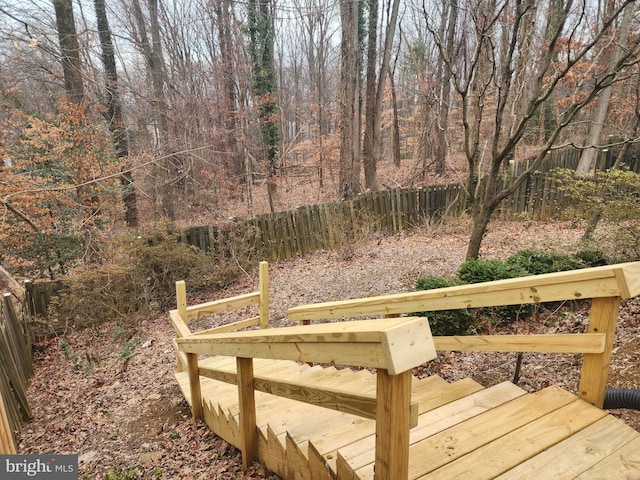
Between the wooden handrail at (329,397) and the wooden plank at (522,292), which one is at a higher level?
the wooden plank at (522,292)

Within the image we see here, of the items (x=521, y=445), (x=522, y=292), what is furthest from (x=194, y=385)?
(x=522, y=292)

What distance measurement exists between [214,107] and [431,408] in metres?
14.3

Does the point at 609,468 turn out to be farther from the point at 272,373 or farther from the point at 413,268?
the point at 413,268

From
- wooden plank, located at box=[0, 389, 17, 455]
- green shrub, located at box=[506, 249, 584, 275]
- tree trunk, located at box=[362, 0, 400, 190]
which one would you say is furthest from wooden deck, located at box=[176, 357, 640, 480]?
tree trunk, located at box=[362, 0, 400, 190]

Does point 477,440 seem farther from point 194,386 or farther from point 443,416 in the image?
point 194,386

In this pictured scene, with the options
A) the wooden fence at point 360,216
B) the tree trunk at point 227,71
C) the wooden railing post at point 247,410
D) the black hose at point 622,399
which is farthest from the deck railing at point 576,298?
the tree trunk at point 227,71

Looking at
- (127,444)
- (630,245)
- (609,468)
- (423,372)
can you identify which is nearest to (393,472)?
(609,468)

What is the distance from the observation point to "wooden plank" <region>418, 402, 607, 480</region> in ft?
4.62

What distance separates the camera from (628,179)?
469 cm

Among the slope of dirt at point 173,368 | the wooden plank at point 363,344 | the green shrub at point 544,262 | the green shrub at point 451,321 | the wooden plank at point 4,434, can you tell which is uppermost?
the wooden plank at point 363,344

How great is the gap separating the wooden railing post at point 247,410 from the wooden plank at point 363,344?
64 cm

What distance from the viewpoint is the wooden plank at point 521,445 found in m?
1.41

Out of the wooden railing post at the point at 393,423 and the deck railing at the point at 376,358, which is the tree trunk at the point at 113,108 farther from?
the wooden railing post at the point at 393,423

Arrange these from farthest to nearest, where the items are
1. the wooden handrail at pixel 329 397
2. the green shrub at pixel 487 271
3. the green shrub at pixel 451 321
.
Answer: the green shrub at pixel 487 271
the green shrub at pixel 451 321
the wooden handrail at pixel 329 397
